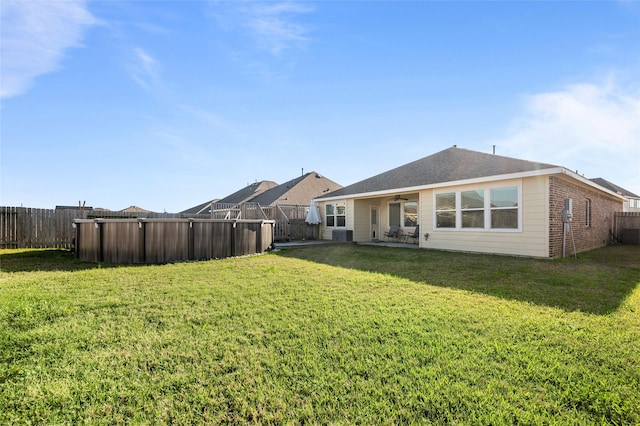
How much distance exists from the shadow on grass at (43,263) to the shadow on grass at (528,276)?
259 inches

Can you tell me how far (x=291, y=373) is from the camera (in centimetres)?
242

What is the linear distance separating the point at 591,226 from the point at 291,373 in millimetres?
15226

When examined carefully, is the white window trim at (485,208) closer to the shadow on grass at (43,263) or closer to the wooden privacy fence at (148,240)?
the wooden privacy fence at (148,240)

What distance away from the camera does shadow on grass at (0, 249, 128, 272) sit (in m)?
7.10

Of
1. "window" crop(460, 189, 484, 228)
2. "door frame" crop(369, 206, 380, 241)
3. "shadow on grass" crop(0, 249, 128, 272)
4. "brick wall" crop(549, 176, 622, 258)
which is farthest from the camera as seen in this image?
"door frame" crop(369, 206, 380, 241)

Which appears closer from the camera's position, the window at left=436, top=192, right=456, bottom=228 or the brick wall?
the brick wall

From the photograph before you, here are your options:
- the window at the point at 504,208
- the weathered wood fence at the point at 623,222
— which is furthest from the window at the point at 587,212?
the weathered wood fence at the point at 623,222

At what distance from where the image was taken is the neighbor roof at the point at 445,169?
9625mm

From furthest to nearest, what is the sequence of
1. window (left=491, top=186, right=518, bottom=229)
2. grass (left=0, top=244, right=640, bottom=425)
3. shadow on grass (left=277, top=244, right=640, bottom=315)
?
window (left=491, top=186, right=518, bottom=229) → shadow on grass (left=277, top=244, right=640, bottom=315) → grass (left=0, top=244, right=640, bottom=425)

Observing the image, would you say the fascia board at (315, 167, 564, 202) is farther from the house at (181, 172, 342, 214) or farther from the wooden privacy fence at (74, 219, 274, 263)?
the house at (181, 172, 342, 214)

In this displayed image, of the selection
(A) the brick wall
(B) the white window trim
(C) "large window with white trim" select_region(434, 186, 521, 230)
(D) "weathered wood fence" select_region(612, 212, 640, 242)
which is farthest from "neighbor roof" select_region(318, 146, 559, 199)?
(D) "weathered wood fence" select_region(612, 212, 640, 242)

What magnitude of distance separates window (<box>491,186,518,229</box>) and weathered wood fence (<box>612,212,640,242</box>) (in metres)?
11.3

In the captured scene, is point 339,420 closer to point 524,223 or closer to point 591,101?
point 524,223

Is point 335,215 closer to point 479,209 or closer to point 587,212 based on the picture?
point 479,209
